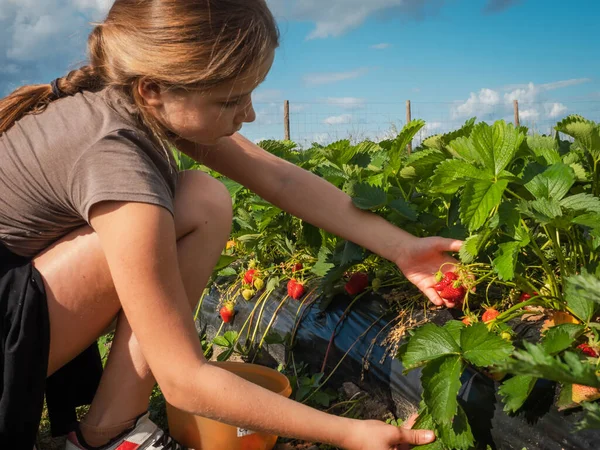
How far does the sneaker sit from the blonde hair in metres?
0.68

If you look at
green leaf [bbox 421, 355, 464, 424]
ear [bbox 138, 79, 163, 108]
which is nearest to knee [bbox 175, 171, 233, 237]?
ear [bbox 138, 79, 163, 108]

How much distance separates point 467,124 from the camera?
1.74 meters

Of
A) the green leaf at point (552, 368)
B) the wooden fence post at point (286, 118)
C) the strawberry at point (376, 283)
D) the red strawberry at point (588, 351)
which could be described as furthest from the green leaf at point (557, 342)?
the wooden fence post at point (286, 118)

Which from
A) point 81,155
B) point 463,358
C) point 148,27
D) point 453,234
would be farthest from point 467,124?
point 81,155

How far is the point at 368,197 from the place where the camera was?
5.61 ft

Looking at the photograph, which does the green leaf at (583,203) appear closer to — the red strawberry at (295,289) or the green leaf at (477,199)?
the green leaf at (477,199)

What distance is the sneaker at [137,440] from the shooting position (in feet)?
5.07

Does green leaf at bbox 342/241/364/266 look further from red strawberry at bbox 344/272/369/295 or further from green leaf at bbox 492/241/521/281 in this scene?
green leaf at bbox 492/241/521/281

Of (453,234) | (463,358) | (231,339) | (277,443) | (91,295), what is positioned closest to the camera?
(463,358)

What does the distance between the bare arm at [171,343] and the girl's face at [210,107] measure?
0.68ft

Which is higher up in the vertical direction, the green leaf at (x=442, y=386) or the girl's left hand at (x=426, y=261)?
the girl's left hand at (x=426, y=261)

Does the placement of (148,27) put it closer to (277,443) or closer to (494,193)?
(494,193)

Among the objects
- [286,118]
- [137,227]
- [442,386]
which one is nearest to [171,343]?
[137,227]

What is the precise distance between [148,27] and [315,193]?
66 centimetres
